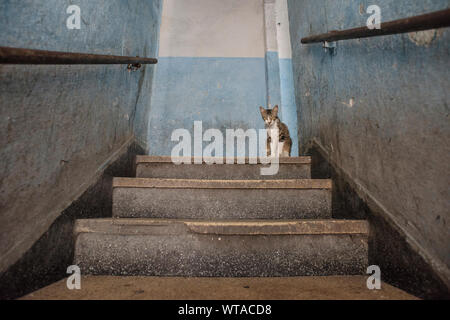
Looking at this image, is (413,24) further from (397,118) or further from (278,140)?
(278,140)

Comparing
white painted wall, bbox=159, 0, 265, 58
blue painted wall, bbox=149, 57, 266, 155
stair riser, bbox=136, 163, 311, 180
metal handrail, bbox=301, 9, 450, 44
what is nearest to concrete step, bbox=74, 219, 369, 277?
stair riser, bbox=136, 163, 311, 180

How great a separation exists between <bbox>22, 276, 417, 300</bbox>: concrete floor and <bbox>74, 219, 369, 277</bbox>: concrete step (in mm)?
47

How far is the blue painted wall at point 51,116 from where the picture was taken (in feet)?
2.55

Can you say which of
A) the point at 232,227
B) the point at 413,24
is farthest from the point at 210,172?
the point at 413,24

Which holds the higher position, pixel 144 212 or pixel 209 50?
pixel 209 50

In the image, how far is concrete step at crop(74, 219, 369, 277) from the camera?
1027 mm

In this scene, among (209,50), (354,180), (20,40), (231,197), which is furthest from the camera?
(209,50)

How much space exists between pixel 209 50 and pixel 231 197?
8.72 feet

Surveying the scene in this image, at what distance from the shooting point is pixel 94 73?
123 centimetres

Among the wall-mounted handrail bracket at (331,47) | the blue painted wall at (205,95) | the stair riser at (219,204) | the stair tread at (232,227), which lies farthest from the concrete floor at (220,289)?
the blue painted wall at (205,95)

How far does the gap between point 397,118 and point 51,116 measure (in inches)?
49.5
